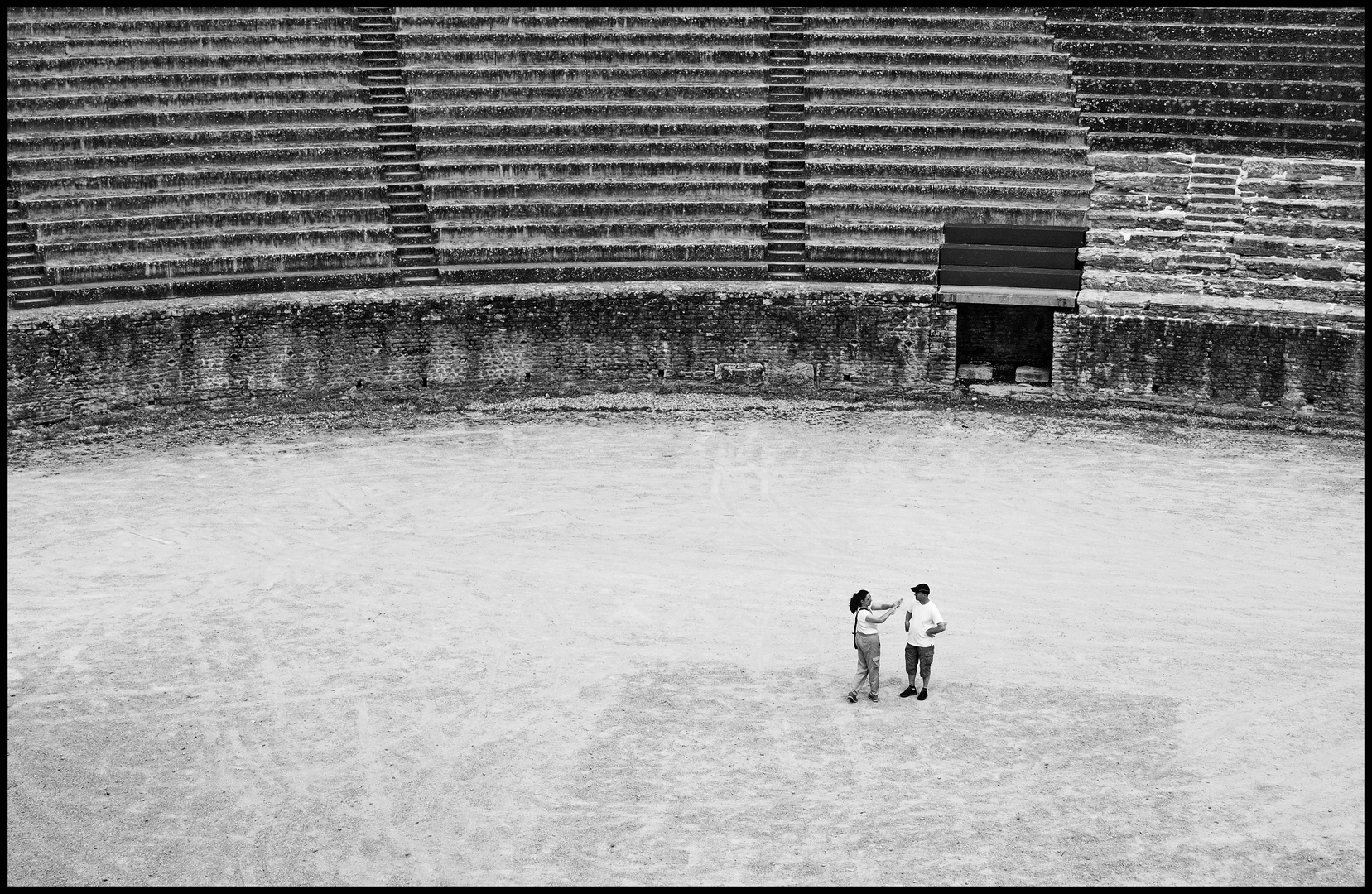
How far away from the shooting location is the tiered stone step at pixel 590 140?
23562mm

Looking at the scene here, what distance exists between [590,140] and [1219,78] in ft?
31.0

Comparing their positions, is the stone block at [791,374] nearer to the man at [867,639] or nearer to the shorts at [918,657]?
the man at [867,639]

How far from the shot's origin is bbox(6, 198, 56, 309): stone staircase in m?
21.7

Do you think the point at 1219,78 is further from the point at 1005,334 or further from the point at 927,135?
the point at 1005,334

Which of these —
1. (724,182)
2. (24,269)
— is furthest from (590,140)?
(24,269)

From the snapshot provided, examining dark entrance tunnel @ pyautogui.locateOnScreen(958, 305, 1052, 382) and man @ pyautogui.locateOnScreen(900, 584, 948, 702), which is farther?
dark entrance tunnel @ pyautogui.locateOnScreen(958, 305, 1052, 382)

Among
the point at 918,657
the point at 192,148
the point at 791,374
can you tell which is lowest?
the point at 918,657

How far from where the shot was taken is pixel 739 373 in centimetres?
2225

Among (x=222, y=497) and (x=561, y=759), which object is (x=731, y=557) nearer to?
(x=561, y=759)

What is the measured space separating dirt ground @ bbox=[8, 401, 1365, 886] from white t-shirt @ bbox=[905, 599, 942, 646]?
20.4 inches

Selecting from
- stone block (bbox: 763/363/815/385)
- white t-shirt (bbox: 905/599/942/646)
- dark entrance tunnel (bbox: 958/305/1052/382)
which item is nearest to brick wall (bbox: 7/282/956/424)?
stone block (bbox: 763/363/815/385)

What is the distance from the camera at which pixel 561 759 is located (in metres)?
12.4

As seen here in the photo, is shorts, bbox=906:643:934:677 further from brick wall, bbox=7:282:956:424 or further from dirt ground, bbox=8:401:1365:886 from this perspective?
brick wall, bbox=7:282:956:424

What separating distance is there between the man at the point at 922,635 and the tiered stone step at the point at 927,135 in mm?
10357
